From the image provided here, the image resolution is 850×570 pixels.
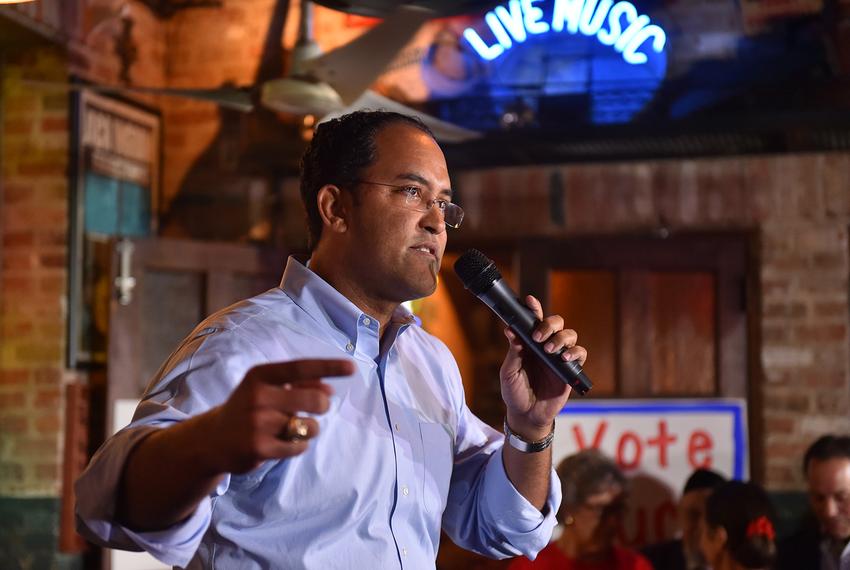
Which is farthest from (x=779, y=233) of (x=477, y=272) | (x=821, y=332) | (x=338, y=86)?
(x=477, y=272)

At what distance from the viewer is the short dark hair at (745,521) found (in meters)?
3.09

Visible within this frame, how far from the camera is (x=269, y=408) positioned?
1.00m

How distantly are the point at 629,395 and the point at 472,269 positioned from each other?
3052 mm

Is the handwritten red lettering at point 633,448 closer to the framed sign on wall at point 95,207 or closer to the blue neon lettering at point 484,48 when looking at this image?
the blue neon lettering at point 484,48

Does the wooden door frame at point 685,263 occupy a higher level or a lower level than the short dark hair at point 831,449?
higher

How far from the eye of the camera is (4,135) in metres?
4.40

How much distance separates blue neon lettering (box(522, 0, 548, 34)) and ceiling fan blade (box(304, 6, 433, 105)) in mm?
894

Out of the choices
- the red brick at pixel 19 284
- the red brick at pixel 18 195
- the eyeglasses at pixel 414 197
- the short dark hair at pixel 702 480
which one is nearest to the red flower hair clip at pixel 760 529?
the short dark hair at pixel 702 480

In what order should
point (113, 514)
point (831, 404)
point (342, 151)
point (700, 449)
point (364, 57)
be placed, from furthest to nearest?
point (831, 404) → point (700, 449) → point (364, 57) → point (342, 151) → point (113, 514)

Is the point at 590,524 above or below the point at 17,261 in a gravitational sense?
below

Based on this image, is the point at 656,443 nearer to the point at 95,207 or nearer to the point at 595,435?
the point at 595,435

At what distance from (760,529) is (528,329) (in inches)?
75.5

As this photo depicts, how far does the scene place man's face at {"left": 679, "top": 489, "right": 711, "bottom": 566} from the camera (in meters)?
3.73

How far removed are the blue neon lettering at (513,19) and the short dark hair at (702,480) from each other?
78.8 inches
